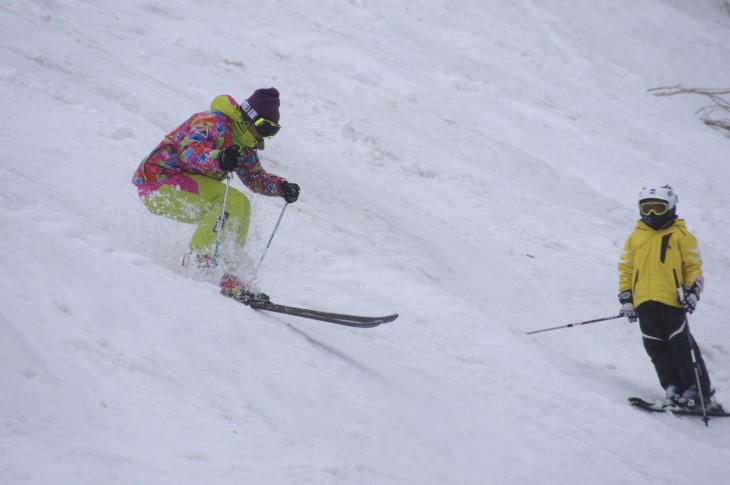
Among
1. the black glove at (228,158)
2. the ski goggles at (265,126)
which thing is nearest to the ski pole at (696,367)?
the ski goggles at (265,126)

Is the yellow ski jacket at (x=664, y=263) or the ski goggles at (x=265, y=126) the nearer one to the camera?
the ski goggles at (x=265, y=126)

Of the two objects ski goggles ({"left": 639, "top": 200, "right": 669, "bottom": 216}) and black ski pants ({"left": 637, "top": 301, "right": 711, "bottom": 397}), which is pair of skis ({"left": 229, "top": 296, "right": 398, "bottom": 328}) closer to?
black ski pants ({"left": 637, "top": 301, "right": 711, "bottom": 397})

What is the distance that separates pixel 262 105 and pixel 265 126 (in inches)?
6.7

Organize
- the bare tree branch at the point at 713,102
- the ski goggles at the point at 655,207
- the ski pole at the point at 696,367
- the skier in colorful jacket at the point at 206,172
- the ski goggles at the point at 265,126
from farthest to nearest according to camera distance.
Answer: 1. the bare tree branch at the point at 713,102
2. the ski goggles at the point at 655,207
3. the ski pole at the point at 696,367
4. the ski goggles at the point at 265,126
5. the skier in colorful jacket at the point at 206,172

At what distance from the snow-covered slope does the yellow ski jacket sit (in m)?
0.96

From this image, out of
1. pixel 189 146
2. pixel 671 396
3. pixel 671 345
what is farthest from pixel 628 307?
pixel 189 146

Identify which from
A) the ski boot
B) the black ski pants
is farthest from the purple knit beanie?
the ski boot

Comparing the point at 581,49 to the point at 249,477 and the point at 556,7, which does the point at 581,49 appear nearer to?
the point at 556,7

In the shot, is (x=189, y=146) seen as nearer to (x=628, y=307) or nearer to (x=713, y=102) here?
(x=628, y=307)

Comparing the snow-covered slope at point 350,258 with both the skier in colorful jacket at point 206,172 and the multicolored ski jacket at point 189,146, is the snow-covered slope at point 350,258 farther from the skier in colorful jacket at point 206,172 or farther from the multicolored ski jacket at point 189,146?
the multicolored ski jacket at point 189,146

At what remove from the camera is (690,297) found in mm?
5527

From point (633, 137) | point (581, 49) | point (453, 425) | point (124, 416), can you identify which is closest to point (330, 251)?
point (453, 425)

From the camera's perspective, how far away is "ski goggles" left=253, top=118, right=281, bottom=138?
4.91 m

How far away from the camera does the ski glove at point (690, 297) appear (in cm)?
552
